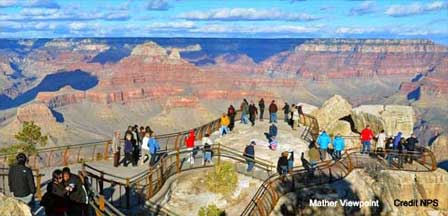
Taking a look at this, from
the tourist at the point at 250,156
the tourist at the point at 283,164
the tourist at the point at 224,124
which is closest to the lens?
the tourist at the point at 283,164

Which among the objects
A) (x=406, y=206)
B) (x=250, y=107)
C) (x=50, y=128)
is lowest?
(x=50, y=128)

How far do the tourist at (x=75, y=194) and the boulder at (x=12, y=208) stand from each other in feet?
3.46

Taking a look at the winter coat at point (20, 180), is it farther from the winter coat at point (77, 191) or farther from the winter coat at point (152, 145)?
the winter coat at point (152, 145)

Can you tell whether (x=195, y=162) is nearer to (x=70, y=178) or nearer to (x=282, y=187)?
(x=282, y=187)

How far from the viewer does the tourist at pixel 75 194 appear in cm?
1334

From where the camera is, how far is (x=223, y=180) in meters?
23.4

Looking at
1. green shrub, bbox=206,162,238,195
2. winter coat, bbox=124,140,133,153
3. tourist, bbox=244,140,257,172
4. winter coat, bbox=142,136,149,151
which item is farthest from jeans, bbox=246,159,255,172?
winter coat, bbox=124,140,133,153

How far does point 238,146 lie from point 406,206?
8.79 m

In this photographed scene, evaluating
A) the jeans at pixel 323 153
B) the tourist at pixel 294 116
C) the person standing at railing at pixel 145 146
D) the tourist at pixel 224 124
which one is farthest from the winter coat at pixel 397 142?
the person standing at railing at pixel 145 146

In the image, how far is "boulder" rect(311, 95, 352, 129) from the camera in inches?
1570

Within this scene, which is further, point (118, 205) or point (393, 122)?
point (393, 122)

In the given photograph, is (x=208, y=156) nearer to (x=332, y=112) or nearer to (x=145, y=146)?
(x=145, y=146)

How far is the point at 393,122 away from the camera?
3853cm

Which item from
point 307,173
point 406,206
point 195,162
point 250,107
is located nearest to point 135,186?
point 195,162
